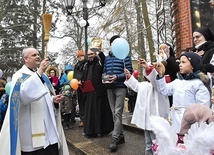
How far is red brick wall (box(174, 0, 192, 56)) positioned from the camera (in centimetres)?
641

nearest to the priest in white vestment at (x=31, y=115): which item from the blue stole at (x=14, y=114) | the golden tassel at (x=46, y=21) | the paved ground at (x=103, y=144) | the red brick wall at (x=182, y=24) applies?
the blue stole at (x=14, y=114)

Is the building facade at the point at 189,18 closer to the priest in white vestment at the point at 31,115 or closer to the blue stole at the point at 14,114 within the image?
the priest in white vestment at the point at 31,115

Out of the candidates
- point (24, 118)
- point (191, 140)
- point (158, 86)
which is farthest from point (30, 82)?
point (191, 140)

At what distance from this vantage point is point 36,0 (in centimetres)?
2036

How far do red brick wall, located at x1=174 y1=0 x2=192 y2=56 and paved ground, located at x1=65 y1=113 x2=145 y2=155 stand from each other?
236 centimetres

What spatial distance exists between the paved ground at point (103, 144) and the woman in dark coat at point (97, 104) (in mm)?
212

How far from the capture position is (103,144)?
5.20 metres

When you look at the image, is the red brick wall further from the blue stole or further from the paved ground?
the blue stole

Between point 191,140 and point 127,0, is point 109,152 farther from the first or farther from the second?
point 127,0

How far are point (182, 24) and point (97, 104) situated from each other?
2.91m

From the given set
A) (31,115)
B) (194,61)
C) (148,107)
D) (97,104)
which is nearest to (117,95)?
(148,107)

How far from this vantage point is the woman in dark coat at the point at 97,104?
18.7 feet

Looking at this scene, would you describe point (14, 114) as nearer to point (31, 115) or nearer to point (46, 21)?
point (31, 115)

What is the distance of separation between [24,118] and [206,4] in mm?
4906
